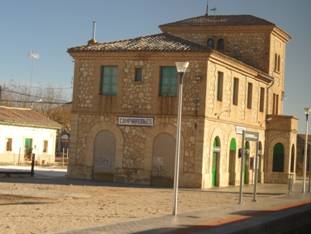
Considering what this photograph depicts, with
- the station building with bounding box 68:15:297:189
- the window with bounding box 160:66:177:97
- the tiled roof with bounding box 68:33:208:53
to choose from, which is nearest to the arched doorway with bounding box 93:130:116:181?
the station building with bounding box 68:15:297:189

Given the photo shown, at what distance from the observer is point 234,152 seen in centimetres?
3797

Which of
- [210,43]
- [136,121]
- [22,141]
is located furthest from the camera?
[22,141]

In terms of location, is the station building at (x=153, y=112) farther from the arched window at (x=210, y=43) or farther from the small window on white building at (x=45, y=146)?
the small window on white building at (x=45, y=146)

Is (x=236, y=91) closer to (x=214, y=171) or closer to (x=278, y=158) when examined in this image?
(x=214, y=171)

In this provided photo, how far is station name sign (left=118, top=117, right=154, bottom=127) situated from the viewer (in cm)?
3412

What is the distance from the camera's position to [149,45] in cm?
3484

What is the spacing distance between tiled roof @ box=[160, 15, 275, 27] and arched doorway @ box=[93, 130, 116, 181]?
14.0 meters

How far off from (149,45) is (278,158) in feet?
46.7

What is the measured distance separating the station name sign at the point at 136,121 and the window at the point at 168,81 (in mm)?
1520

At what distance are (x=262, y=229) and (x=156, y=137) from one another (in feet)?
58.9

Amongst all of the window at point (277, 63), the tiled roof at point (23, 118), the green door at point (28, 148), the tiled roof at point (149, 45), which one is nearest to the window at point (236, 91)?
the tiled roof at point (149, 45)

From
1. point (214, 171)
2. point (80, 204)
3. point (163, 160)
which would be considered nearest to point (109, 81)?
point (163, 160)

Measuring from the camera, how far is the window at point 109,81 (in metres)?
35.2

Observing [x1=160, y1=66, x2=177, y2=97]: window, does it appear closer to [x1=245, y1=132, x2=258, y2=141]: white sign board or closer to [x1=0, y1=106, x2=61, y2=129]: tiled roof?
[x1=245, y1=132, x2=258, y2=141]: white sign board
